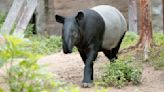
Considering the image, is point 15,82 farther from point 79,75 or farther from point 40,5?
point 40,5

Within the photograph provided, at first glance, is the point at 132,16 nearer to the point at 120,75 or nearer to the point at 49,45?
the point at 49,45

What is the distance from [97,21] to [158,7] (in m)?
8.67

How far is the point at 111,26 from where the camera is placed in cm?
784

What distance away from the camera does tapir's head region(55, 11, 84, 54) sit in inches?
262

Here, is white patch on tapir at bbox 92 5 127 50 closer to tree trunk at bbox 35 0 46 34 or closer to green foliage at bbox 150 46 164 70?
green foliage at bbox 150 46 164 70

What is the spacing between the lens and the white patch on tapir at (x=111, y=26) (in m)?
7.74

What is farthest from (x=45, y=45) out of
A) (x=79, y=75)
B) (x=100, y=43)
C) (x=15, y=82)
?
(x=15, y=82)

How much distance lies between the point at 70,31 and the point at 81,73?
1.86 m

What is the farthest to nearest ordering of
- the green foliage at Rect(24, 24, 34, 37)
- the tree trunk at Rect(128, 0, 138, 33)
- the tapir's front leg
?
the green foliage at Rect(24, 24, 34, 37)
the tree trunk at Rect(128, 0, 138, 33)
the tapir's front leg

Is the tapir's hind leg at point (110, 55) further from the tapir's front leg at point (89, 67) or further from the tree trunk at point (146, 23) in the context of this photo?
the tree trunk at point (146, 23)

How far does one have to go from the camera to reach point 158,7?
15766 mm

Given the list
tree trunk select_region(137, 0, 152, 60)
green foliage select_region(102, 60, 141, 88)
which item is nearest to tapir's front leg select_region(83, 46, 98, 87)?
green foliage select_region(102, 60, 141, 88)

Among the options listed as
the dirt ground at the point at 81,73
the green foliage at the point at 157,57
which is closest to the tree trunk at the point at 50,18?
the dirt ground at the point at 81,73

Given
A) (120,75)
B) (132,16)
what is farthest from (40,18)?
(120,75)
